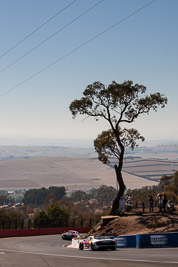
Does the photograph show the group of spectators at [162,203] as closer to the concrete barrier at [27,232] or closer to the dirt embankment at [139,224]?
the dirt embankment at [139,224]

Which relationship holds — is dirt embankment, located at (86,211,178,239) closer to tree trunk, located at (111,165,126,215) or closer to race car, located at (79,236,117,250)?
tree trunk, located at (111,165,126,215)

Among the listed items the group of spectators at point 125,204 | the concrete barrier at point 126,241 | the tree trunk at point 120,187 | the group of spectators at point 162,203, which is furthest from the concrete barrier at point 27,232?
the concrete barrier at point 126,241

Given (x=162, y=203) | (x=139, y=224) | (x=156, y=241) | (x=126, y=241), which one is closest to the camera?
(x=156, y=241)

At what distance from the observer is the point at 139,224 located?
35812 mm

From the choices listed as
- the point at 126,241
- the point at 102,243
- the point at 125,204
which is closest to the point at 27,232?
the point at 125,204

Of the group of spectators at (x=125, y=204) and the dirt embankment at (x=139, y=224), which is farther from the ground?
the group of spectators at (x=125, y=204)

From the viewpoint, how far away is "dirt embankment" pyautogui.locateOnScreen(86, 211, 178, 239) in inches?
1337

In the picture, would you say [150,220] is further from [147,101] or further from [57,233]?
[57,233]

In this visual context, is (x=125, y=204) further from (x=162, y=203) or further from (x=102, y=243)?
(x=102, y=243)

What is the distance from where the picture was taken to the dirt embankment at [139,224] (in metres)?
34.0

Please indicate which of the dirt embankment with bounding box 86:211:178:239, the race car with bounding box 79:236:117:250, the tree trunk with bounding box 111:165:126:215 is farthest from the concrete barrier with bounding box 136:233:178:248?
the tree trunk with bounding box 111:165:126:215

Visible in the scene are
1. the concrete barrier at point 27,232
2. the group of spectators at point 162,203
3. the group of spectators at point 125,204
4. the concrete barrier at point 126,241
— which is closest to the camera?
the concrete barrier at point 126,241

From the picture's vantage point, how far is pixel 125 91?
41.0 m

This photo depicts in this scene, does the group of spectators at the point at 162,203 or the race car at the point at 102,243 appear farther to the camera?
the group of spectators at the point at 162,203
